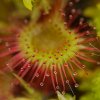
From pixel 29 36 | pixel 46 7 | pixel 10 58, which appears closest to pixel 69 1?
pixel 46 7

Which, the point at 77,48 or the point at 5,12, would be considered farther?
the point at 5,12

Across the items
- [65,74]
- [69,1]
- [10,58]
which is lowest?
[65,74]

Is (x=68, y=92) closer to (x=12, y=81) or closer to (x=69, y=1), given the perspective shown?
(x=12, y=81)

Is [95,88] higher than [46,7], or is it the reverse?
[46,7]

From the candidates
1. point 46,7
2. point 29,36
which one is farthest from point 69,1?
point 29,36

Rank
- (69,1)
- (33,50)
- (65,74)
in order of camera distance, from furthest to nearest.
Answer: (69,1) < (33,50) < (65,74)

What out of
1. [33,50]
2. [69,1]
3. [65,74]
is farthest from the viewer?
[69,1]
